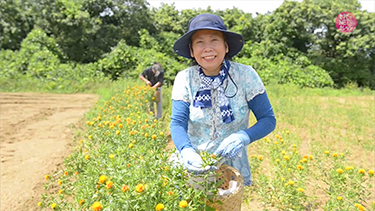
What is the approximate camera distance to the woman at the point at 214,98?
1381 millimetres

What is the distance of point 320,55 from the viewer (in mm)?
14219

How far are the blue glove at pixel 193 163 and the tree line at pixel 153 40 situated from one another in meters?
10.4

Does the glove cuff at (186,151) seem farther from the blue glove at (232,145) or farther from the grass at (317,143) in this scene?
the grass at (317,143)

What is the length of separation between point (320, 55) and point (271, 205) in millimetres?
13243

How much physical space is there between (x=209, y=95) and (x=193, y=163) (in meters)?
0.34

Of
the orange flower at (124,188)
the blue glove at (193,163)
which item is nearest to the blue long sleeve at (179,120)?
the blue glove at (193,163)

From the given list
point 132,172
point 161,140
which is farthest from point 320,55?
point 132,172

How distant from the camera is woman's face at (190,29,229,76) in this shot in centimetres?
138

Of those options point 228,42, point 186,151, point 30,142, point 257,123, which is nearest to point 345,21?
point 30,142

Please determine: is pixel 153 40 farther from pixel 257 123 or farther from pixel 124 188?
pixel 124 188

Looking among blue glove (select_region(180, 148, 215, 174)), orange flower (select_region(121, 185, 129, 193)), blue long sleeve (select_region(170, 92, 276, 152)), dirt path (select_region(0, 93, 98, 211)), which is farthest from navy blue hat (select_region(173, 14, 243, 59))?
dirt path (select_region(0, 93, 98, 211))

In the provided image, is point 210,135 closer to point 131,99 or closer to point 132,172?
point 132,172

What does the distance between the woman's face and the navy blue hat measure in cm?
4

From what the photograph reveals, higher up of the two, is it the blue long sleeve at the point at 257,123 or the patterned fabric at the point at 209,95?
the patterned fabric at the point at 209,95
